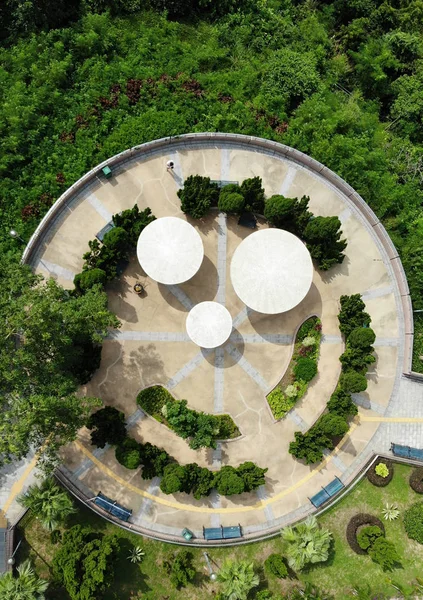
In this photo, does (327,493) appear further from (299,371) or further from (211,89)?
(211,89)

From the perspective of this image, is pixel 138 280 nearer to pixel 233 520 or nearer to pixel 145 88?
pixel 145 88

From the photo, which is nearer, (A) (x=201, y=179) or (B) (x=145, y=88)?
(A) (x=201, y=179)

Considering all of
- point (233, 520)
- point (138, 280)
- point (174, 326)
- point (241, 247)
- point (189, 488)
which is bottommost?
point (233, 520)

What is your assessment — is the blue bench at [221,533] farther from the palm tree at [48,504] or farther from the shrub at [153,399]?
the palm tree at [48,504]

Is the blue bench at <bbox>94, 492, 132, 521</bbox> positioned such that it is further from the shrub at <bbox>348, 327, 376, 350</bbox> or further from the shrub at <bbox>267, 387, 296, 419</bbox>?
the shrub at <bbox>348, 327, 376, 350</bbox>

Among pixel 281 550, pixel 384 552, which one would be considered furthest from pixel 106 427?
pixel 384 552

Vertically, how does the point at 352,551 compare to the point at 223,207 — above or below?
below

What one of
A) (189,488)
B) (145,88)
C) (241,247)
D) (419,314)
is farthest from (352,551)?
(145,88)

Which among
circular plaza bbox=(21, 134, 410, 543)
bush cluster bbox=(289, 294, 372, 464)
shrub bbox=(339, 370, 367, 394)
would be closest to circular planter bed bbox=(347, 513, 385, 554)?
circular plaza bbox=(21, 134, 410, 543)
